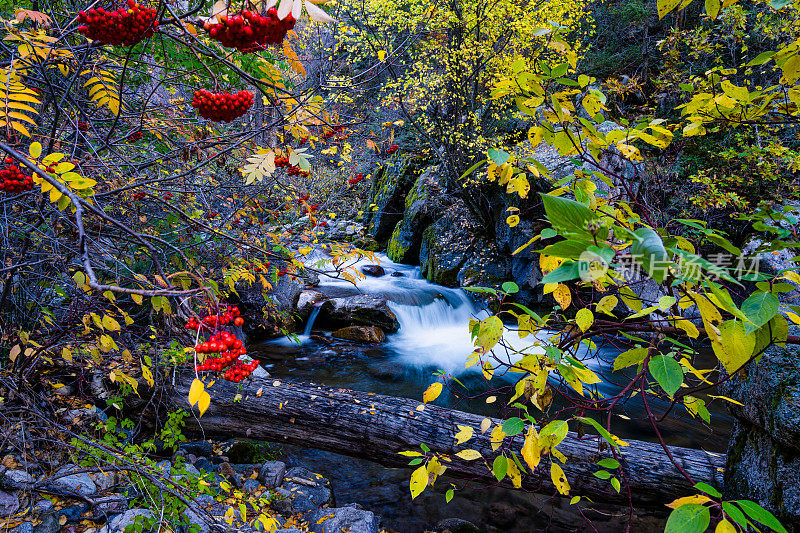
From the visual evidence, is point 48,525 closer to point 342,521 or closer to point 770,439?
point 342,521

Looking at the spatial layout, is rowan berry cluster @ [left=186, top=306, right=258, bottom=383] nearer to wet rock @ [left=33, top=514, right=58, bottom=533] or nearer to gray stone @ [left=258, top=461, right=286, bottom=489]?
wet rock @ [left=33, top=514, right=58, bottom=533]

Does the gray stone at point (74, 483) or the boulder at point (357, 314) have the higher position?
A: the gray stone at point (74, 483)

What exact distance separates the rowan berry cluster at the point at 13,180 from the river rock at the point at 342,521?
9.03 feet

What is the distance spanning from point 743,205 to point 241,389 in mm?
8292

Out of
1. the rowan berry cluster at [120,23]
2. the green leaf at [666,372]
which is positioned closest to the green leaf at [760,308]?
the green leaf at [666,372]

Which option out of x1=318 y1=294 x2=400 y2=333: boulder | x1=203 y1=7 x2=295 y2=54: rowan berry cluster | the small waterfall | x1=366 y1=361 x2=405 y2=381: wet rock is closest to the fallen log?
x1=203 y1=7 x2=295 y2=54: rowan berry cluster

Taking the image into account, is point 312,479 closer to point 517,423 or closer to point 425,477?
point 425,477

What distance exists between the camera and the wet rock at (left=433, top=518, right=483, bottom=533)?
3.02 m

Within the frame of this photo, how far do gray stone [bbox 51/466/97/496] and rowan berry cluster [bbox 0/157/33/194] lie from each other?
1.71 m

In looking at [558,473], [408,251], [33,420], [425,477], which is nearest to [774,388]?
[558,473]

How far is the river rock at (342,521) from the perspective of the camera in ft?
9.09

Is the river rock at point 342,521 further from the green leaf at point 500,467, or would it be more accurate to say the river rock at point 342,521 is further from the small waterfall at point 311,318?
the small waterfall at point 311,318

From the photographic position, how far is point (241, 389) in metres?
3.46

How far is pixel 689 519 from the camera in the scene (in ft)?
2.43
